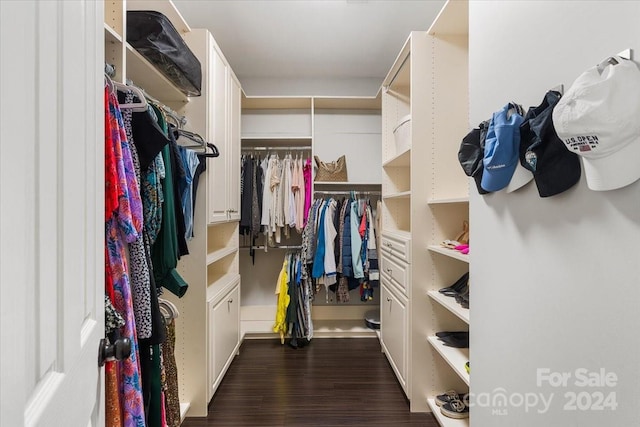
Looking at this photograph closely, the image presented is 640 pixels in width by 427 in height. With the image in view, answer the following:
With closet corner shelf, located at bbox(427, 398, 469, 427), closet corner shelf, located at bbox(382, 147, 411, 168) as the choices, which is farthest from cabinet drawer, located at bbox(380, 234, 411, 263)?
closet corner shelf, located at bbox(427, 398, 469, 427)

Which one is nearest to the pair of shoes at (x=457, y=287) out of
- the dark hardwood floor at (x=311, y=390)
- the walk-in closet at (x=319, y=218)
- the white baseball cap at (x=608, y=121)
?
the walk-in closet at (x=319, y=218)

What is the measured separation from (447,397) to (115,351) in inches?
74.8

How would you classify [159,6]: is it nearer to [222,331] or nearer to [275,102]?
[275,102]

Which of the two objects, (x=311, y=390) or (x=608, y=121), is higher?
(x=608, y=121)

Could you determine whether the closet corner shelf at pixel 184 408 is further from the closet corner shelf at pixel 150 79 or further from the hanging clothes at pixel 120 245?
the closet corner shelf at pixel 150 79

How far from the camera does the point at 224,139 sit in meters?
2.36

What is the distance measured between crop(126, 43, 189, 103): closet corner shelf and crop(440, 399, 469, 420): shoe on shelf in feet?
7.82

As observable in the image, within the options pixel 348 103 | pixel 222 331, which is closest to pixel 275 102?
pixel 348 103

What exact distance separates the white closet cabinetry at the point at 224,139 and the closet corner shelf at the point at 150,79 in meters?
0.25

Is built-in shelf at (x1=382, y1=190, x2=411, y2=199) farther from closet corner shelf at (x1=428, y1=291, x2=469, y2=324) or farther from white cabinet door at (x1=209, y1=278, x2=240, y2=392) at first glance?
white cabinet door at (x1=209, y1=278, x2=240, y2=392)

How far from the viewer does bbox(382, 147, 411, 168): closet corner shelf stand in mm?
2265

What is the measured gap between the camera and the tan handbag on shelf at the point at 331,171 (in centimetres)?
314
